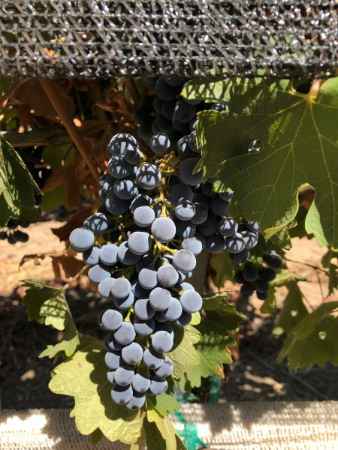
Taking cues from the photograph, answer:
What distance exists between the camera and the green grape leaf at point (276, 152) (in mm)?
492

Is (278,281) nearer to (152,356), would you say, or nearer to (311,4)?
(152,356)

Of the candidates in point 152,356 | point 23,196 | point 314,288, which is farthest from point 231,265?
point 314,288

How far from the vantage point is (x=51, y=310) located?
30.0 inches

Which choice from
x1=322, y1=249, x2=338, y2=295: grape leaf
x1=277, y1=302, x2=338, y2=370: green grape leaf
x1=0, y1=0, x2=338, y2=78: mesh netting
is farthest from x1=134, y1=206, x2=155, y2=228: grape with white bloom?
x1=322, y1=249, x2=338, y2=295: grape leaf

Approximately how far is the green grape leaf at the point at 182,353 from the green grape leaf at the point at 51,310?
20cm

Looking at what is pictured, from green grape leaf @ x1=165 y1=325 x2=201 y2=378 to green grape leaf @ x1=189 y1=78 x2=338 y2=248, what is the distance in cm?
25

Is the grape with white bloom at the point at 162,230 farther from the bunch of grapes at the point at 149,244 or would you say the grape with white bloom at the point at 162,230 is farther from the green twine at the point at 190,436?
the green twine at the point at 190,436

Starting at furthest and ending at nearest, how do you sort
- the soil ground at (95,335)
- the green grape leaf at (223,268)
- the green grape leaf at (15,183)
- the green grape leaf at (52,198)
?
the soil ground at (95,335) < the green grape leaf at (52,198) < the green grape leaf at (223,268) < the green grape leaf at (15,183)

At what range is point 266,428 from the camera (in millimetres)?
976

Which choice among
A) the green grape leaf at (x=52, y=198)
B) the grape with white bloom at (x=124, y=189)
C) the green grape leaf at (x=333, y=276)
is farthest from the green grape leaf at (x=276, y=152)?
the green grape leaf at (x=52, y=198)


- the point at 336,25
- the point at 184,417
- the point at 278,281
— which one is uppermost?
the point at 336,25

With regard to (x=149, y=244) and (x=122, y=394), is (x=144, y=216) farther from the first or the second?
(x=122, y=394)

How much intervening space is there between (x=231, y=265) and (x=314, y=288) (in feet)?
4.91

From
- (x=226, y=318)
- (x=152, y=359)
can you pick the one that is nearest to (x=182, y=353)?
(x=152, y=359)
